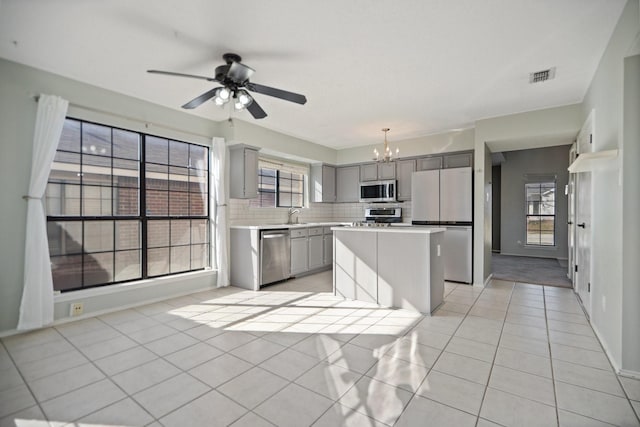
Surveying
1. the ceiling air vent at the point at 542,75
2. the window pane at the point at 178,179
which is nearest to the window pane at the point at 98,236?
the window pane at the point at 178,179

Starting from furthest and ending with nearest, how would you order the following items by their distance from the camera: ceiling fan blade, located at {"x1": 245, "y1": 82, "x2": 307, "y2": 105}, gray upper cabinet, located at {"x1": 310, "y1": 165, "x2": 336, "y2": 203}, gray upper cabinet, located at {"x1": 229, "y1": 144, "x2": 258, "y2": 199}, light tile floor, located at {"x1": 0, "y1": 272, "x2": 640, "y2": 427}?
gray upper cabinet, located at {"x1": 310, "y1": 165, "x2": 336, "y2": 203} < gray upper cabinet, located at {"x1": 229, "y1": 144, "x2": 258, "y2": 199} < ceiling fan blade, located at {"x1": 245, "y1": 82, "x2": 307, "y2": 105} < light tile floor, located at {"x1": 0, "y1": 272, "x2": 640, "y2": 427}

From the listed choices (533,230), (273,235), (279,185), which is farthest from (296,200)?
(533,230)

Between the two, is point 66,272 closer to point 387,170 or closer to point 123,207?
point 123,207

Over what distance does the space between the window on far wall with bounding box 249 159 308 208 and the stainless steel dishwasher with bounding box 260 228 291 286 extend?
914mm

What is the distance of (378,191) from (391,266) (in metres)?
2.82

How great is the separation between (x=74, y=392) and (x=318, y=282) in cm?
356

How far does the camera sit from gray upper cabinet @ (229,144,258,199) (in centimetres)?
486

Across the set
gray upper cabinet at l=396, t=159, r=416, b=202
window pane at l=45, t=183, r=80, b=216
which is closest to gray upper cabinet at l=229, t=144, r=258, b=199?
window pane at l=45, t=183, r=80, b=216

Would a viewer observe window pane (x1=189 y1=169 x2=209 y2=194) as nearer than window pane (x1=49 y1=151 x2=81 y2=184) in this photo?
No

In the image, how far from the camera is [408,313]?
3.52 metres

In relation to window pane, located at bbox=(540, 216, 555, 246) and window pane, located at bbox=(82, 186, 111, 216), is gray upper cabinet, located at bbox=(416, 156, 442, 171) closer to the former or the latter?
window pane, located at bbox=(540, 216, 555, 246)

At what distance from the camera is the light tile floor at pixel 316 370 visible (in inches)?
69.7

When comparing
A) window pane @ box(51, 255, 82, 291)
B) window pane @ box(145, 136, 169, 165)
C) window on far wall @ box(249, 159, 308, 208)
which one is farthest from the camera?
window on far wall @ box(249, 159, 308, 208)

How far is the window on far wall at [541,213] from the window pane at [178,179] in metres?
8.23
